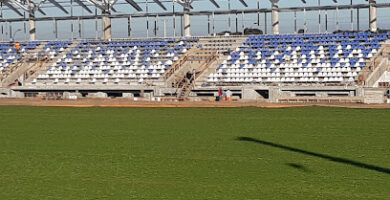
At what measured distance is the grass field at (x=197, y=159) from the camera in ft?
Result: 32.0

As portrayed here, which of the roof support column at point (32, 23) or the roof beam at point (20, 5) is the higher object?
the roof beam at point (20, 5)

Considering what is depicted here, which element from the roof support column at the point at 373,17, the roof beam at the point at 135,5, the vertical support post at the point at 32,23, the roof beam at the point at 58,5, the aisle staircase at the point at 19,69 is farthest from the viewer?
the vertical support post at the point at 32,23

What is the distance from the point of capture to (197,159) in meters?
12.9

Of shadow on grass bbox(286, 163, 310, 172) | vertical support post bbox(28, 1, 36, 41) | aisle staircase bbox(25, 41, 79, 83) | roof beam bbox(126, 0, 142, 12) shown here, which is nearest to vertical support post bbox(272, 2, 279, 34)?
roof beam bbox(126, 0, 142, 12)

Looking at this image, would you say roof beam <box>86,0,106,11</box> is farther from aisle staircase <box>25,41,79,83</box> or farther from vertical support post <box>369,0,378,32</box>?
vertical support post <box>369,0,378,32</box>

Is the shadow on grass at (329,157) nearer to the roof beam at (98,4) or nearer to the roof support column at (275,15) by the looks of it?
the roof support column at (275,15)

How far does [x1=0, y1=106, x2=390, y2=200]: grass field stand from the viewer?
9.77 metres

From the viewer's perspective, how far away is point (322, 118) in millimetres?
22922

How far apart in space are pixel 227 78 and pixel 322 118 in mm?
18964

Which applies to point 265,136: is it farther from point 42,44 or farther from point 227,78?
point 42,44

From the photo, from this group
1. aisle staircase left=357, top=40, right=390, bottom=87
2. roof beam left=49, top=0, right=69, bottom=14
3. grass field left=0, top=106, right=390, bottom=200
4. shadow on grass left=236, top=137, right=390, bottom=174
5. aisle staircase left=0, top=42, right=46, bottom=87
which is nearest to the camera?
grass field left=0, top=106, right=390, bottom=200

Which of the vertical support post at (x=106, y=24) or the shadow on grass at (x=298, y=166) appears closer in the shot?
the shadow on grass at (x=298, y=166)

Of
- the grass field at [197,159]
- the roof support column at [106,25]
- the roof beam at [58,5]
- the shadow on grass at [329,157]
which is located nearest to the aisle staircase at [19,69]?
the roof beam at [58,5]

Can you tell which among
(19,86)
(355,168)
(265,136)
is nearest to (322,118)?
(265,136)
